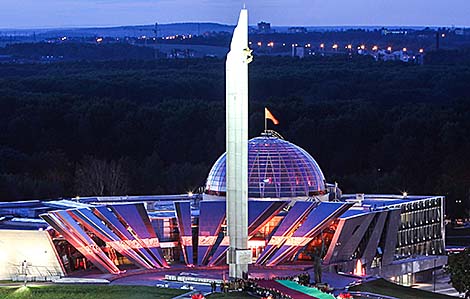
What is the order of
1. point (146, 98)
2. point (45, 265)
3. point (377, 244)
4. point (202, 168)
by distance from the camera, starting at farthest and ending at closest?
point (146, 98)
point (202, 168)
point (377, 244)
point (45, 265)

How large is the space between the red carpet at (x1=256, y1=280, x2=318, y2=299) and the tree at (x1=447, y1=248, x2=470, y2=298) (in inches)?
309

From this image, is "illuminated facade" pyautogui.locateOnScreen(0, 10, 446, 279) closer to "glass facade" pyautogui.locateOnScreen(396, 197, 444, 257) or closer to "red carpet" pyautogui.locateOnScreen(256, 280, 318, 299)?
"glass facade" pyautogui.locateOnScreen(396, 197, 444, 257)

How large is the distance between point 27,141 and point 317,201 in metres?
55.5

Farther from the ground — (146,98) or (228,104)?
(146,98)

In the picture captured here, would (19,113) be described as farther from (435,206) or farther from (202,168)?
(435,206)

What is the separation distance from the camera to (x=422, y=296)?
65188 mm

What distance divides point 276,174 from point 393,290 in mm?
12894

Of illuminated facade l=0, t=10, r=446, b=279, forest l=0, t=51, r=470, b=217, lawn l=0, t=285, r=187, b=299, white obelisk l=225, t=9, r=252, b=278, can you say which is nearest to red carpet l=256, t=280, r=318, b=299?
white obelisk l=225, t=9, r=252, b=278

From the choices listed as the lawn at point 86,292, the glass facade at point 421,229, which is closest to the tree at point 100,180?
the glass facade at point 421,229

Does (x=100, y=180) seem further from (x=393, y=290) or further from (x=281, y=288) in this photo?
(x=281, y=288)

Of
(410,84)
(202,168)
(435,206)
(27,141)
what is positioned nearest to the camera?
(435,206)

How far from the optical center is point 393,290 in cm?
6662

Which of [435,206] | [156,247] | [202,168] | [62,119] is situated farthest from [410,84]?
[156,247]

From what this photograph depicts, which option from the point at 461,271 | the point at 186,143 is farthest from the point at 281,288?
the point at 186,143
